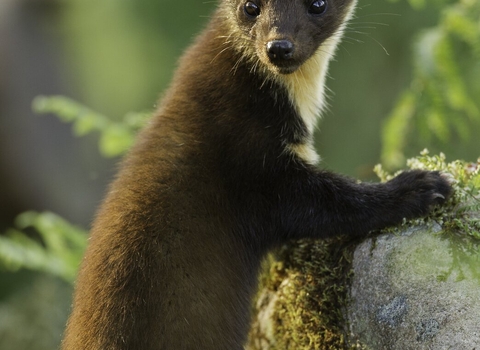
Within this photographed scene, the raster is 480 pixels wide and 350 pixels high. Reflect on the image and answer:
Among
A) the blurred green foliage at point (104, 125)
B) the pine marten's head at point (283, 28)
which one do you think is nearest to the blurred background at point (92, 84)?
the blurred green foliage at point (104, 125)

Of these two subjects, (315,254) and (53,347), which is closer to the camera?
(315,254)

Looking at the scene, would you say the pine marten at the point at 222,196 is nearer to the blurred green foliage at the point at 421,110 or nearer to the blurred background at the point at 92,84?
the blurred green foliage at the point at 421,110

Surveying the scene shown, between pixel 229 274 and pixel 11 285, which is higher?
pixel 229 274

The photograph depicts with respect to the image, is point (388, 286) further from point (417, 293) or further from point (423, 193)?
point (423, 193)

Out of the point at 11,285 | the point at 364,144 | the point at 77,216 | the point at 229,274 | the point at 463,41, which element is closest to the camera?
the point at 229,274

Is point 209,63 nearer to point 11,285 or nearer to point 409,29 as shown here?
point 409,29

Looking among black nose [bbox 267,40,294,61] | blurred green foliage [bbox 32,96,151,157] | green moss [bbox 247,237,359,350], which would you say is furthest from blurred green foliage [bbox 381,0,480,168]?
blurred green foliage [bbox 32,96,151,157]

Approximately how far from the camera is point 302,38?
474cm

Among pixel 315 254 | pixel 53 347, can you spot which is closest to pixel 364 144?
pixel 53 347

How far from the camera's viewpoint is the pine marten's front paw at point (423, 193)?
417 centimetres

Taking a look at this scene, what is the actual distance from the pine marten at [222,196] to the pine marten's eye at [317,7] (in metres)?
0.01

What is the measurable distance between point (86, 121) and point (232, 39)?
259 centimetres

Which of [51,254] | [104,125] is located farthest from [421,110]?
[51,254]

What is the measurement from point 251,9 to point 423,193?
5.62 ft
